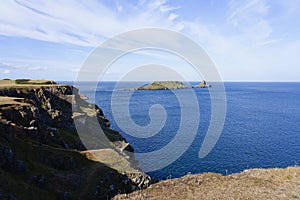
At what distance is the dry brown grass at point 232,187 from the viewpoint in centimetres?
2756

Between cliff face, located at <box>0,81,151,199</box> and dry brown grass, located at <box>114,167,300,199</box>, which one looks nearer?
dry brown grass, located at <box>114,167,300,199</box>

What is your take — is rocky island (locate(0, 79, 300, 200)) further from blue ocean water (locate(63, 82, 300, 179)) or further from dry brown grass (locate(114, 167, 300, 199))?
blue ocean water (locate(63, 82, 300, 179))

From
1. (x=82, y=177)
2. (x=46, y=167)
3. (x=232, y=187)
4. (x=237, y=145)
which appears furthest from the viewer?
(x=237, y=145)

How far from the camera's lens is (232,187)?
2988cm

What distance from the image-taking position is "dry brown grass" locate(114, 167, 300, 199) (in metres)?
27.6

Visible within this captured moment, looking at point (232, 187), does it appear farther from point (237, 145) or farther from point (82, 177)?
point (237, 145)

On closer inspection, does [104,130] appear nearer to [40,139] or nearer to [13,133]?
[40,139]

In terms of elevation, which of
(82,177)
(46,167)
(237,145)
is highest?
(46,167)

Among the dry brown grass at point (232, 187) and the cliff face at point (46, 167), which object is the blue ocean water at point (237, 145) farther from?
the dry brown grass at point (232, 187)

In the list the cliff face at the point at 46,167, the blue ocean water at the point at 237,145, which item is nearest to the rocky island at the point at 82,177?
the cliff face at the point at 46,167

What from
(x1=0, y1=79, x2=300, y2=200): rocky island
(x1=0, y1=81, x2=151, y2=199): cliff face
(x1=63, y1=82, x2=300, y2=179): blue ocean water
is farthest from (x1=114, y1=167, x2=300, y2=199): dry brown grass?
(x1=63, y1=82, x2=300, y2=179): blue ocean water

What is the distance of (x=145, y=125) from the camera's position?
296 feet

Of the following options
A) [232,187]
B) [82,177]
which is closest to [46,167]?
[82,177]

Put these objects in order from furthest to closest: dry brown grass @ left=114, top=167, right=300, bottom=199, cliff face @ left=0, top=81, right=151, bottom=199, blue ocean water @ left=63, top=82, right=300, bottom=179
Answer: blue ocean water @ left=63, top=82, right=300, bottom=179
cliff face @ left=0, top=81, right=151, bottom=199
dry brown grass @ left=114, top=167, right=300, bottom=199
